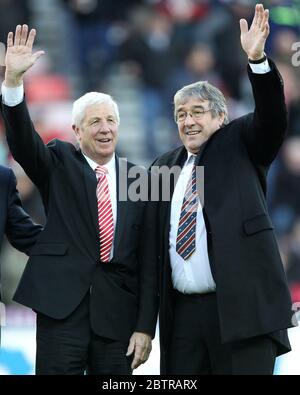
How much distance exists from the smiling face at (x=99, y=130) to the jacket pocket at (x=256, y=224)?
66cm

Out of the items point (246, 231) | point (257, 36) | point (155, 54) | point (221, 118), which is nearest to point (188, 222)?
point (246, 231)

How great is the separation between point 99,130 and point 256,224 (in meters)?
0.76

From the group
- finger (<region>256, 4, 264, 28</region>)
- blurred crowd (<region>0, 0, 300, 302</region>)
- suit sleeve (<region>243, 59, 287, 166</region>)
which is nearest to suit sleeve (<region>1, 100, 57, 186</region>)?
suit sleeve (<region>243, 59, 287, 166</region>)

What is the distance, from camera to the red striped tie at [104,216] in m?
3.92

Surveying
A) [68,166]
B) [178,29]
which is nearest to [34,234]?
[68,166]

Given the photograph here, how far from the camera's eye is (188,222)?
3973mm

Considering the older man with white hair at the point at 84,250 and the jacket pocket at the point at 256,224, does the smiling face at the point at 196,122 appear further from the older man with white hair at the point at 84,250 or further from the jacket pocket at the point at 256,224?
the jacket pocket at the point at 256,224

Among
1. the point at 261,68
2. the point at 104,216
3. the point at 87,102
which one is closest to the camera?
the point at 261,68

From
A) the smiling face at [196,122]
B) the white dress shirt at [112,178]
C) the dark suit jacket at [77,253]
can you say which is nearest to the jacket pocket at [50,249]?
the dark suit jacket at [77,253]

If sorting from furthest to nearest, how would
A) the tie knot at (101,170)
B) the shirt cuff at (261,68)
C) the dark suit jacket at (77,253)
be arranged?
the tie knot at (101,170), the dark suit jacket at (77,253), the shirt cuff at (261,68)

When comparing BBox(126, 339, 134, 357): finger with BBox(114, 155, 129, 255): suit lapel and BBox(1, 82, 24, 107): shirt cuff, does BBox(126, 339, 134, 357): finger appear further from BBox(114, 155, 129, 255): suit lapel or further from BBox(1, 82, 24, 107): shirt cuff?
BBox(1, 82, 24, 107): shirt cuff

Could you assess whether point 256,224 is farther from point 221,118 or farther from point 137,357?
point 137,357

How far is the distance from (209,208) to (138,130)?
420 cm

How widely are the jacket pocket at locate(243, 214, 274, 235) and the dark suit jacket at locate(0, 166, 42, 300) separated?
0.89 meters
